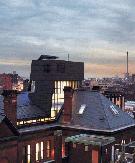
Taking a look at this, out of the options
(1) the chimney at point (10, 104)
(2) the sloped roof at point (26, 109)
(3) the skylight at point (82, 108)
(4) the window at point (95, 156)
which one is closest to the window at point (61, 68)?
(2) the sloped roof at point (26, 109)

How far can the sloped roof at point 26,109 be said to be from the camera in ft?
144

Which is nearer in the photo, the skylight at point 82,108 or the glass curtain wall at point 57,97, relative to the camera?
the skylight at point 82,108

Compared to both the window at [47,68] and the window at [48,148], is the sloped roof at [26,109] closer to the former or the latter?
the window at [48,148]

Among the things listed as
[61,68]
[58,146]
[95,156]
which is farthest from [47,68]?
[95,156]

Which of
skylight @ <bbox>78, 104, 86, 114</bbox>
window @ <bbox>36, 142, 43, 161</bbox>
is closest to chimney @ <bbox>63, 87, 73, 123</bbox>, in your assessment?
skylight @ <bbox>78, 104, 86, 114</bbox>

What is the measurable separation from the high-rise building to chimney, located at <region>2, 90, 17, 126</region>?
9427 mm

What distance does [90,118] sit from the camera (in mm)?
44781

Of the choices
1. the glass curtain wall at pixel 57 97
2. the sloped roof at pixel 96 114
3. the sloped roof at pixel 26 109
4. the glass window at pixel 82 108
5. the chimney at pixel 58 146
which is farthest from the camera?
the glass curtain wall at pixel 57 97

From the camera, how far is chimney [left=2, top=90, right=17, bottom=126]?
38.4 m

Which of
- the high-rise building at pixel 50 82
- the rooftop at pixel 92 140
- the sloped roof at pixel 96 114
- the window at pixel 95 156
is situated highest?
the high-rise building at pixel 50 82

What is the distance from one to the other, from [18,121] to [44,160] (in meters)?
5.73

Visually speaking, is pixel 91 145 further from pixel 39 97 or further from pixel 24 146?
pixel 39 97

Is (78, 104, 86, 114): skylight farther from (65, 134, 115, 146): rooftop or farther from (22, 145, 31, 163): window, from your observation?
(22, 145, 31, 163): window

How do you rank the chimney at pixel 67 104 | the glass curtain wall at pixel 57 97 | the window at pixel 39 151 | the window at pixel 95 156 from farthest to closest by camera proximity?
the glass curtain wall at pixel 57 97, the chimney at pixel 67 104, the window at pixel 39 151, the window at pixel 95 156
